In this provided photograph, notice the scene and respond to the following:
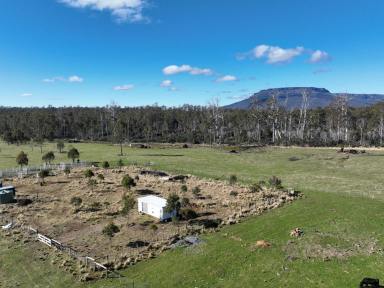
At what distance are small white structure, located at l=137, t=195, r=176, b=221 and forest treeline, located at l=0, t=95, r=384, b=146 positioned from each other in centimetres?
6805

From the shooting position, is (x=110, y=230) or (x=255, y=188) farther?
(x=255, y=188)

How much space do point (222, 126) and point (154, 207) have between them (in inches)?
4170

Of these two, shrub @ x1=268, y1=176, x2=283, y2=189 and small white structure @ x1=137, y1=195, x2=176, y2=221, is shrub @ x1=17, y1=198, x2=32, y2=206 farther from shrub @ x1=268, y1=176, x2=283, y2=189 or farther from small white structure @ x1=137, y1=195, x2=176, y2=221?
shrub @ x1=268, y1=176, x2=283, y2=189

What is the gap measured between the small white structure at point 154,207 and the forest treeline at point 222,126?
2679 inches

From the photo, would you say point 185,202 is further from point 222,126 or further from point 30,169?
point 222,126

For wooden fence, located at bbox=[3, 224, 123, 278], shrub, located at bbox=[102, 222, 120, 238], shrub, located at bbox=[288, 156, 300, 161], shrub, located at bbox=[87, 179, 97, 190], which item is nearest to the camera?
wooden fence, located at bbox=[3, 224, 123, 278]

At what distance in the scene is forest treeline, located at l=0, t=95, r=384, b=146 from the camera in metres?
130

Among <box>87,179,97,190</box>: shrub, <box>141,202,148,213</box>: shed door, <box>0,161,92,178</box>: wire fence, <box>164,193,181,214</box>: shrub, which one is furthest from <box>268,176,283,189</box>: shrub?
<box>0,161,92,178</box>: wire fence

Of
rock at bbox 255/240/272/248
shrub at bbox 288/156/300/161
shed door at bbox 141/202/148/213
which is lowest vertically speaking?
rock at bbox 255/240/272/248

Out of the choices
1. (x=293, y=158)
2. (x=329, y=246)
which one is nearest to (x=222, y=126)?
(x=293, y=158)

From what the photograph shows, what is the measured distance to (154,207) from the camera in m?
46.0

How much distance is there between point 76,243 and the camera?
3925 cm

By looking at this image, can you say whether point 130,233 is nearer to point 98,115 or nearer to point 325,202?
point 325,202

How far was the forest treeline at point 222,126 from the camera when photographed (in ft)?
426
